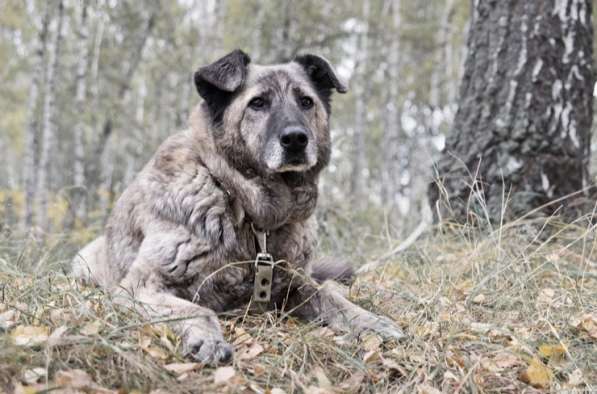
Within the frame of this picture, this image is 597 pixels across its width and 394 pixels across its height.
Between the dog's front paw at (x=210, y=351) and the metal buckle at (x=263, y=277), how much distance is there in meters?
0.62

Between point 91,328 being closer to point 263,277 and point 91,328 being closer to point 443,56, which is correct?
point 263,277

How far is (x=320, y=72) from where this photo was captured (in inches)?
143

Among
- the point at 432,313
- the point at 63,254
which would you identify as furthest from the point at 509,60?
the point at 63,254

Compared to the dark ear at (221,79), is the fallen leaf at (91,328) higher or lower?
lower

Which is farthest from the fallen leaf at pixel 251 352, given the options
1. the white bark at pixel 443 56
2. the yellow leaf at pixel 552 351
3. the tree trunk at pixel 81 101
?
the white bark at pixel 443 56

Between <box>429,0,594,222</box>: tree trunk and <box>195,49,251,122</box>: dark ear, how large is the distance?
208 centimetres

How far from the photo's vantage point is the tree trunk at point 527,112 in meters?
4.62

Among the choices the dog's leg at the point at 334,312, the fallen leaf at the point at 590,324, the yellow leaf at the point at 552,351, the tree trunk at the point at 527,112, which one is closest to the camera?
the yellow leaf at the point at 552,351

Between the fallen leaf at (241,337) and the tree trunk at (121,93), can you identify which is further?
the tree trunk at (121,93)

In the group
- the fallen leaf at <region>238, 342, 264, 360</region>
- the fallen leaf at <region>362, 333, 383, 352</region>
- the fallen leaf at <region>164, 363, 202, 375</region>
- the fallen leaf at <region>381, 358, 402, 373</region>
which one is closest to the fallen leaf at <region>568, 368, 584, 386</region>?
the fallen leaf at <region>381, 358, 402, 373</region>

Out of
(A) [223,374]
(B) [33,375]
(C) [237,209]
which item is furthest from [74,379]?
(C) [237,209]

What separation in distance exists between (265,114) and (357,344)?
4.51 feet

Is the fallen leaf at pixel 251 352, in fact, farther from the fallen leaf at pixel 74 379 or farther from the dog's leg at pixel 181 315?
the fallen leaf at pixel 74 379

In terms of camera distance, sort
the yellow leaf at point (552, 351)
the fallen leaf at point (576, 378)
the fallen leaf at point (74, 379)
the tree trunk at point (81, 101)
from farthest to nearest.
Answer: the tree trunk at point (81, 101), the yellow leaf at point (552, 351), the fallen leaf at point (576, 378), the fallen leaf at point (74, 379)
